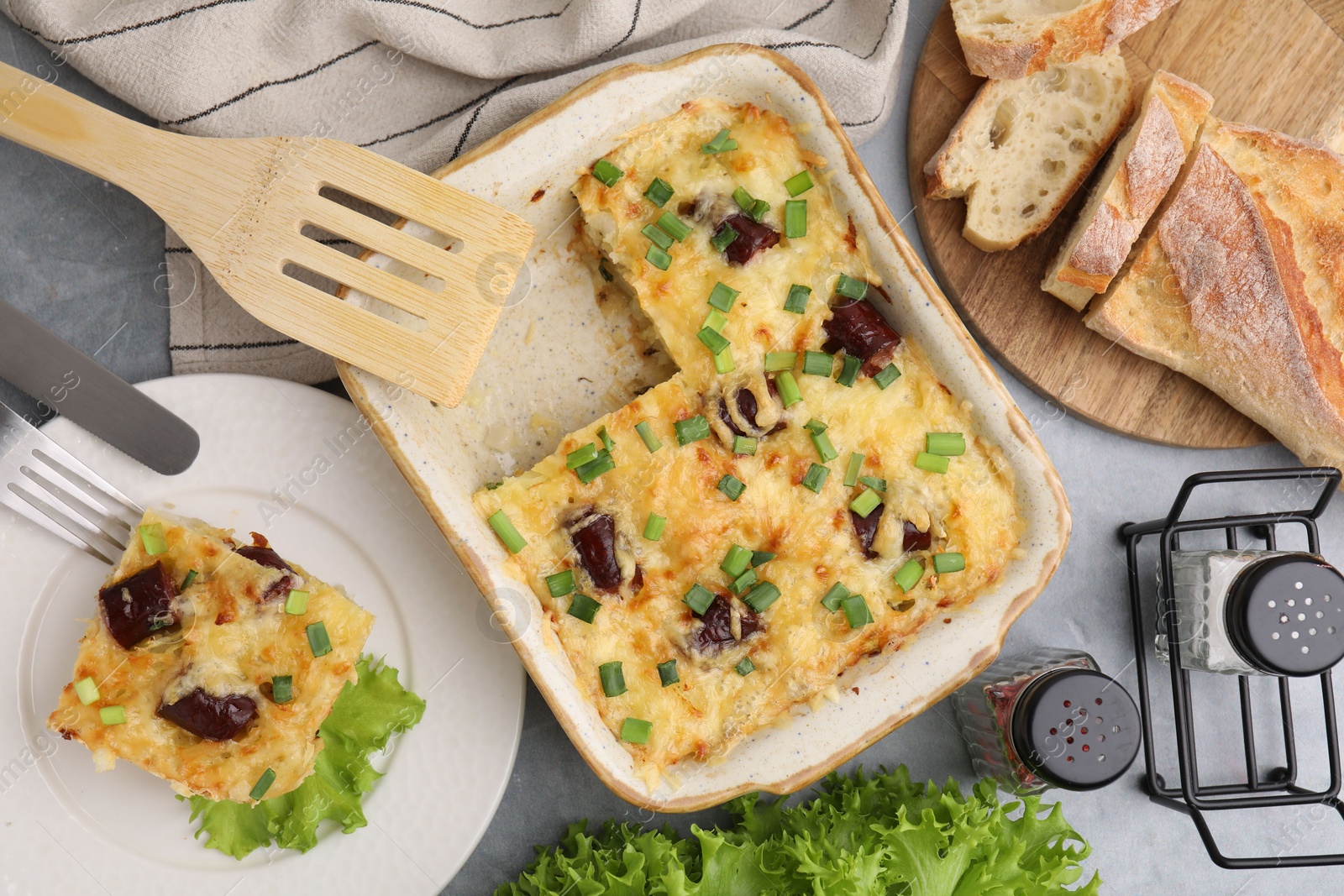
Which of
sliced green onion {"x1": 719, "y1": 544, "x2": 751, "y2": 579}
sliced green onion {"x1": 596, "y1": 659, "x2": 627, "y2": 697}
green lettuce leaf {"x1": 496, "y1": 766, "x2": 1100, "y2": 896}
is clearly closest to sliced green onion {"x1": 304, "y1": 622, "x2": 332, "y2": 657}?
sliced green onion {"x1": 596, "y1": 659, "x2": 627, "y2": 697}

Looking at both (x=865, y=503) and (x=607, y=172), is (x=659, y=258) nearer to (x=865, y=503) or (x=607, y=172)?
(x=607, y=172)

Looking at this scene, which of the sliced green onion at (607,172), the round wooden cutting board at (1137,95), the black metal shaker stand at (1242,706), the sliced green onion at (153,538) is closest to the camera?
the sliced green onion at (153,538)

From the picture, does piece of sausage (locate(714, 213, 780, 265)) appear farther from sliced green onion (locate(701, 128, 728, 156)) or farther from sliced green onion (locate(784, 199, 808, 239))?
sliced green onion (locate(701, 128, 728, 156))

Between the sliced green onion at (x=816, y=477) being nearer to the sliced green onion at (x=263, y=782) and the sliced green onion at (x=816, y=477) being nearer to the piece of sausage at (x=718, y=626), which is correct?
the piece of sausage at (x=718, y=626)

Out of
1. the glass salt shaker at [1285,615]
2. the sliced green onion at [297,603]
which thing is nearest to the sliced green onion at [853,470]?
the glass salt shaker at [1285,615]

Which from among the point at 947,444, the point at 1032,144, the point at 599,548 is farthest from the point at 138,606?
the point at 1032,144
